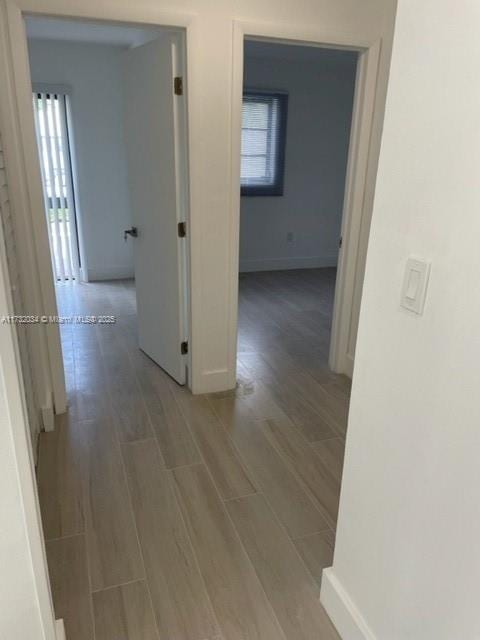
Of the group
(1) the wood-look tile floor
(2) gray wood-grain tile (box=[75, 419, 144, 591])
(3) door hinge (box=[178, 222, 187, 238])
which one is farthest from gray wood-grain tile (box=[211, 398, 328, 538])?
(3) door hinge (box=[178, 222, 187, 238])

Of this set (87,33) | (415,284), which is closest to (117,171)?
(87,33)

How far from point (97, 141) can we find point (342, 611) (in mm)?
4929

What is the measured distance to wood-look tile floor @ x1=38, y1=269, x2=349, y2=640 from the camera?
5.18 ft

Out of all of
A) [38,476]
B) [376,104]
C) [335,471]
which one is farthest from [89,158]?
[335,471]

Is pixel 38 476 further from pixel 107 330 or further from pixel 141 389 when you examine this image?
pixel 107 330

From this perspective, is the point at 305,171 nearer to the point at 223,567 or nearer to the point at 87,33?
the point at 87,33

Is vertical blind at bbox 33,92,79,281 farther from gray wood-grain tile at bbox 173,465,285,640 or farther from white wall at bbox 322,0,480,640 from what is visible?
white wall at bbox 322,0,480,640

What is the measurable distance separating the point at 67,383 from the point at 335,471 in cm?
179

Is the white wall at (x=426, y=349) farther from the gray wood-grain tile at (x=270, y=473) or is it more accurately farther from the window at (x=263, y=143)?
the window at (x=263, y=143)

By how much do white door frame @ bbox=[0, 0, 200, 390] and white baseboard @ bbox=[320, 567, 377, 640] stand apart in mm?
1735

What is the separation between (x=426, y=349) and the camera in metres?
1.06

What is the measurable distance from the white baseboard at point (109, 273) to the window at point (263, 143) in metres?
1.66

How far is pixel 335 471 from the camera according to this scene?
2283 millimetres

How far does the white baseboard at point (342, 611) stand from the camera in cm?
140
